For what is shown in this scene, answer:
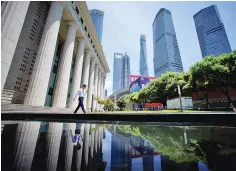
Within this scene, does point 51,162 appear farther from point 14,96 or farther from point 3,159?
point 14,96

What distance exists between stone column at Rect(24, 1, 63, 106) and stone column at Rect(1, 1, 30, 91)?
229 centimetres

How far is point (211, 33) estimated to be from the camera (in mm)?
144000

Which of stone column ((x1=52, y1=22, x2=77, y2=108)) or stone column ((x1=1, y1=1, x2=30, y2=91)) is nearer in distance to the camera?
stone column ((x1=1, y1=1, x2=30, y2=91))

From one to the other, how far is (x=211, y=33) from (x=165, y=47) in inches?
1970

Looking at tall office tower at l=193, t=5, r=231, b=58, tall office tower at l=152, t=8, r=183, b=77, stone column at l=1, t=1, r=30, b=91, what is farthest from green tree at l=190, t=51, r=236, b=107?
tall office tower at l=152, t=8, r=183, b=77

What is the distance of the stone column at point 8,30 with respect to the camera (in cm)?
714

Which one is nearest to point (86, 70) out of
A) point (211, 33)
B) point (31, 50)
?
point (31, 50)

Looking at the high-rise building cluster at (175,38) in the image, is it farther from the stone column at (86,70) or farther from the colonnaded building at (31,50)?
the colonnaded building at (31,50)

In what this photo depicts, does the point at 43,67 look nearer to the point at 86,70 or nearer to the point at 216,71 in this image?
the point at 86,70

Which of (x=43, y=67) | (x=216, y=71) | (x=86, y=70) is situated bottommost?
(x=43, y=67)

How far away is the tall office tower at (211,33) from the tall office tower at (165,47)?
30.5 metres

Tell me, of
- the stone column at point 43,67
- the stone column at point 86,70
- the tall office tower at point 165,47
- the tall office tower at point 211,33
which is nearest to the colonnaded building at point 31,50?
the stone column at point 43,67

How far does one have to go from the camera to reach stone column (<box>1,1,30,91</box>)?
7.14 metres

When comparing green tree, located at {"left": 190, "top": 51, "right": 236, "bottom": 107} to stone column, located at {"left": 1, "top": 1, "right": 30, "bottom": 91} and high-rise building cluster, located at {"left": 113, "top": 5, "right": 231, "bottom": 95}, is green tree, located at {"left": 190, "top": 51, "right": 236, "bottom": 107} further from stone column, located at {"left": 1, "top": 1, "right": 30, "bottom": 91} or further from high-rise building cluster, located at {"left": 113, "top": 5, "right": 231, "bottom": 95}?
high-rise building cluster, located at {"left": 113, "top": 5, "right": 231, "bottom": 95}
